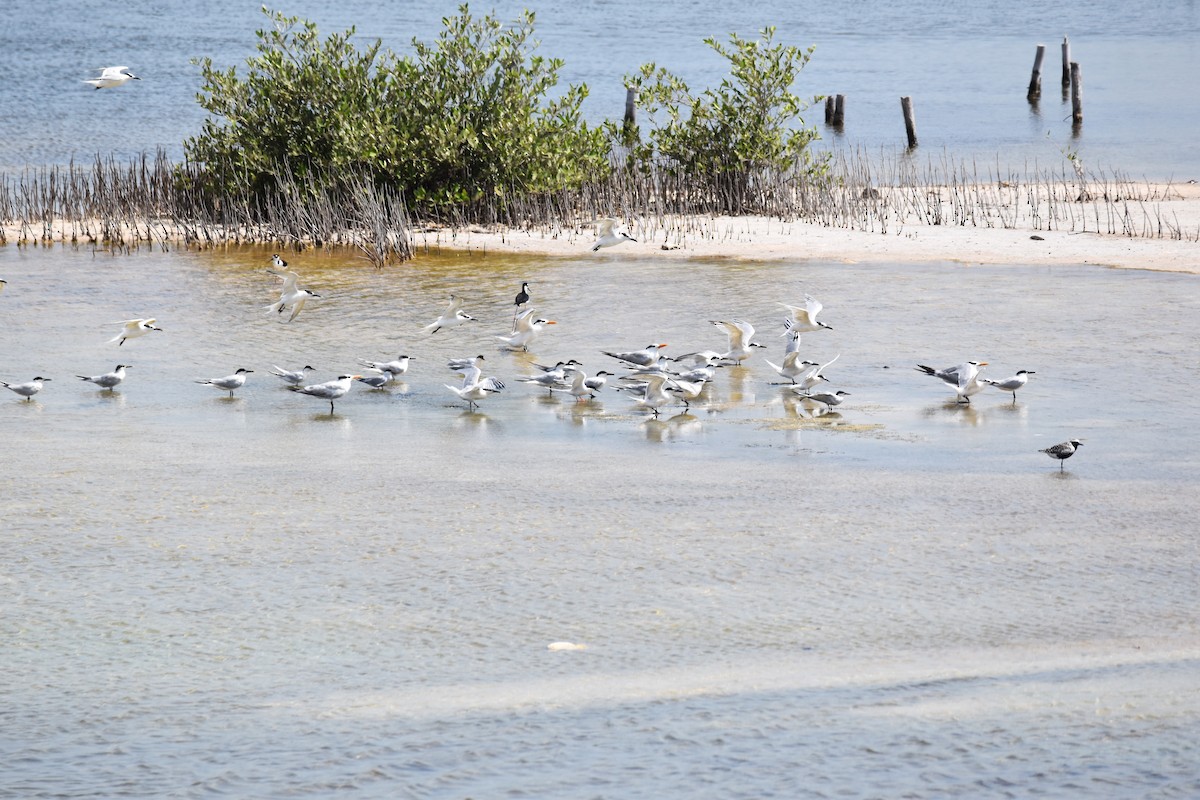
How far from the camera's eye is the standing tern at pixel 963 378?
1145 centimetres

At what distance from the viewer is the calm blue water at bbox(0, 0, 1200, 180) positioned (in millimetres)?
39094

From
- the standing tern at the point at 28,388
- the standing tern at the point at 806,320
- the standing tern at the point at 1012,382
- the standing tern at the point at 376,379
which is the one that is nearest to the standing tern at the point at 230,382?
the standing tern at the point at 376,379

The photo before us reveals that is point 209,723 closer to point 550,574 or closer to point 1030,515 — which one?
point 550,574

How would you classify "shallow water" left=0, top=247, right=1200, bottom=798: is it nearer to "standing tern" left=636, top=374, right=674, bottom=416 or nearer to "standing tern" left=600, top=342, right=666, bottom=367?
"standing tern" left=636, top=374, right=674, bottom=416

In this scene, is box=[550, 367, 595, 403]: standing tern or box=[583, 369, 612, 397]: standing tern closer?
box=[550, 367, 595, 403]: standing tern

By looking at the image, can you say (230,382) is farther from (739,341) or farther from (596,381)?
(739,341)

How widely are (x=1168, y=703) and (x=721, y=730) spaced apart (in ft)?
5.81

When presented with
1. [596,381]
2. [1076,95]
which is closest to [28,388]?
[596,381]

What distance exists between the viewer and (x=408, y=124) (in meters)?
22.8

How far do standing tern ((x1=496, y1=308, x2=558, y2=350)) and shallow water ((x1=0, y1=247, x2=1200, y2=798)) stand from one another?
202 millimetres

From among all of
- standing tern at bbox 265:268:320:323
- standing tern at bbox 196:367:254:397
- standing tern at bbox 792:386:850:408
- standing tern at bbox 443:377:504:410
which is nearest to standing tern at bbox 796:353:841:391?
standing tern at bbox 792:386:850:408

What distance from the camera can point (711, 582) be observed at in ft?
23.5

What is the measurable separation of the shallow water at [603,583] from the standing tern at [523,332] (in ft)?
0.66

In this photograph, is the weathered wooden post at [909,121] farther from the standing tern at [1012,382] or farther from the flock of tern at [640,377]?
the standing tern at [1012,382]
